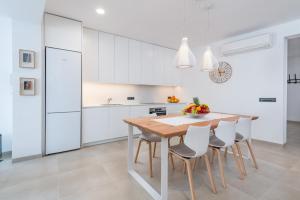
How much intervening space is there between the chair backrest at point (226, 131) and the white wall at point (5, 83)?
139 inches

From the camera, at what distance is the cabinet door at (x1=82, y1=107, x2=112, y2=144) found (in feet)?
10.6

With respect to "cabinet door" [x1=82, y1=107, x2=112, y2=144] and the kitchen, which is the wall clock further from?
"cabinet door" [x1=82, y1=107, x2=112, y2=144]

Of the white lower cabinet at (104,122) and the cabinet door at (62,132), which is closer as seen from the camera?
the cabinet door at (62,132)

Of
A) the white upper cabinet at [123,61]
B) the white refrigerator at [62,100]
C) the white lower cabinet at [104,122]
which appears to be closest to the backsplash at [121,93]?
the white upper cabinet at [123,61]

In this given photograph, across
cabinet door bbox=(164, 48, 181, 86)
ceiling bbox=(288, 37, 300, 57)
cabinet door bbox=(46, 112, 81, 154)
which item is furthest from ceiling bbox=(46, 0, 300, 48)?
cabinet door bbox=(46, 112, 81, 154)

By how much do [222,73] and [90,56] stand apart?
11.2ft

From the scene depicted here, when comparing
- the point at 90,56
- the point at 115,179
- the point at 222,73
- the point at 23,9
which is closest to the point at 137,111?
the point at 90,56

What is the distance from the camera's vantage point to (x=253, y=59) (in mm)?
3602

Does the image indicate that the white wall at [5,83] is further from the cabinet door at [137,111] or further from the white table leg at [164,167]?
the white table leg at [164,167]

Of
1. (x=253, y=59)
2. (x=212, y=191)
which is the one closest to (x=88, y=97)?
(x=212, y=191)

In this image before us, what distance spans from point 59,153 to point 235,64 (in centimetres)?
447

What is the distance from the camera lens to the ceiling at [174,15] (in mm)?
2443

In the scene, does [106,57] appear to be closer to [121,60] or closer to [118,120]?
[121,60]

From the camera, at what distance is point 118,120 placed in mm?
3676
